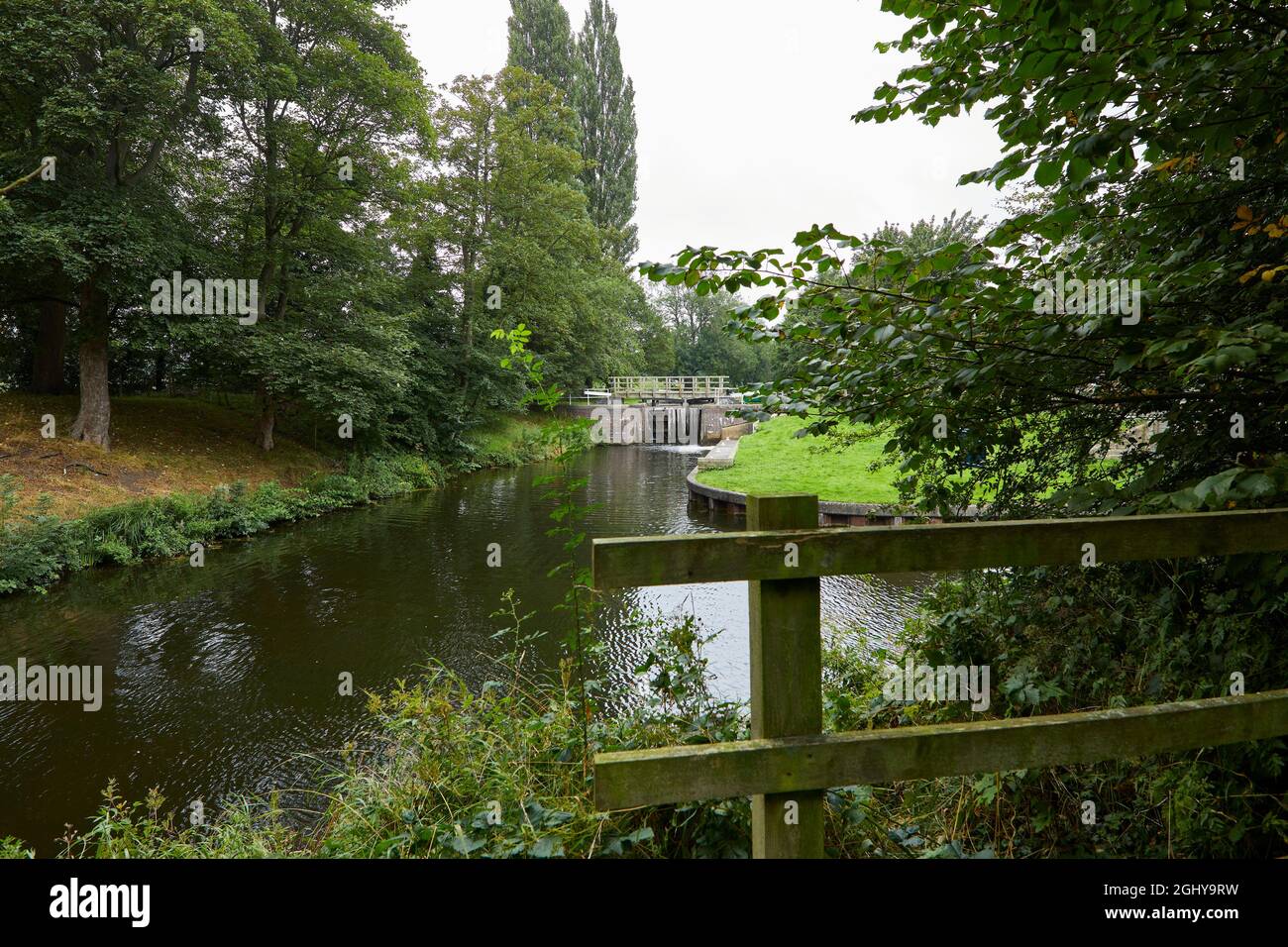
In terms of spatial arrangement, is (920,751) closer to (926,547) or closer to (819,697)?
(819,697)

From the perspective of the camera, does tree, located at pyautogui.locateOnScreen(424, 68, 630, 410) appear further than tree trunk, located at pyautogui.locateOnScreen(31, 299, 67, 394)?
Yes


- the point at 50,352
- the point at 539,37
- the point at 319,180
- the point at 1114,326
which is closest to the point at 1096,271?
the point at 1114,326

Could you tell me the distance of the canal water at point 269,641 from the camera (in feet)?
16.8

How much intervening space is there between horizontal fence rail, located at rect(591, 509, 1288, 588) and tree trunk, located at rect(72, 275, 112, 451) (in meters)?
16.0

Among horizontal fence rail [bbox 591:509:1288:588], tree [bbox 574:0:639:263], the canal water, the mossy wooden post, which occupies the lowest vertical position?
the canal water

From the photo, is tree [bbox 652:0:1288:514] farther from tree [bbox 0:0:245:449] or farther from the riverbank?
tree [bbox 0:0:245:449]

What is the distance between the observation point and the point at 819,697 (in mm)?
1776

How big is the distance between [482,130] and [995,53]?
80.4ft

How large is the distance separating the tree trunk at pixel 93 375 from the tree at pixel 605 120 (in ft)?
98.9

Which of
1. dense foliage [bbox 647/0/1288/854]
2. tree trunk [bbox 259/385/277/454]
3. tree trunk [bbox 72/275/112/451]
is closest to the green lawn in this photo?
dense foliage [bbox 647/0/1288/854]

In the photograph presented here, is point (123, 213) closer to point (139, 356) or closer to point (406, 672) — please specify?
point (139, 356)

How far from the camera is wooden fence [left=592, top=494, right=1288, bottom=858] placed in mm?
1658

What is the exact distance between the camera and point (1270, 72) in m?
2.12
